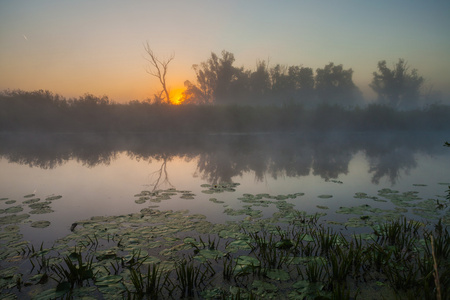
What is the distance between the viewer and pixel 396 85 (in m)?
61.7

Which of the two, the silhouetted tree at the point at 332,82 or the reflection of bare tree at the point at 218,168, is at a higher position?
the silhouetted tree at the point at 332,82

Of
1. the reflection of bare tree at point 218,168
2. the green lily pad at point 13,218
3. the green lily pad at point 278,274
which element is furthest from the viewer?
the reflection of bare tree at point 218,168

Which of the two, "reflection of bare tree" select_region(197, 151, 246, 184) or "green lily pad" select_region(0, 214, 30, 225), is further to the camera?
"reflection of bare tree" select_region(197, 151, 246, 184)

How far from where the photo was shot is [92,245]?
161 inches

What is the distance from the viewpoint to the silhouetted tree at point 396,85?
6081cm

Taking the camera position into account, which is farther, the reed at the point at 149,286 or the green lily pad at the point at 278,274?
the green lily pad at the point at 278,274

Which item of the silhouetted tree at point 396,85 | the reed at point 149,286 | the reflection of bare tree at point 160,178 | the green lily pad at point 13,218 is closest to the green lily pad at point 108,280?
the reed at point 149,286

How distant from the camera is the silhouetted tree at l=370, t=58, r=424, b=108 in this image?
60.8 meters

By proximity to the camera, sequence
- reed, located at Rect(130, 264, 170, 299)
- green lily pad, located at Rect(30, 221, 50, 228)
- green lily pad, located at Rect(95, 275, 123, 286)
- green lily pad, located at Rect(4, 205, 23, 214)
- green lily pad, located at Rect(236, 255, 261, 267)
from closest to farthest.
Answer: reed, located at Rect(130, 264, 170, 299)
green lily pad, located at Rect(95, 275, 123, 286)
green lily pad, located at Rect(236, 255, 261, 267)
green lily pad, located at Rect(30, 221, 50, 228)
green lily pad, located at Rect(4, 205, 23, 214)

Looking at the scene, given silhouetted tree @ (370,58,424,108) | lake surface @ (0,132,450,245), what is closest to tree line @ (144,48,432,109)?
silhouetted tree @ (370,58,424,108)

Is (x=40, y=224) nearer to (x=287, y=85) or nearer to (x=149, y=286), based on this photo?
(x=149, y=286)

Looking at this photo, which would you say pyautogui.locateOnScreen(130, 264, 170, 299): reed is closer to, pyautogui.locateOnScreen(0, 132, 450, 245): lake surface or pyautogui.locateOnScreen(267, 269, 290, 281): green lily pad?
pyautogui.locateOnScreen(267, 269, 290, 281): green lily pad

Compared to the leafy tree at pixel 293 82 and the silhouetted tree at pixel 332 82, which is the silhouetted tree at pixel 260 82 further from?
the silhouetted tree at pixel 332 82

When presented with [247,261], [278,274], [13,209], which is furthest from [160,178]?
[278,274]
